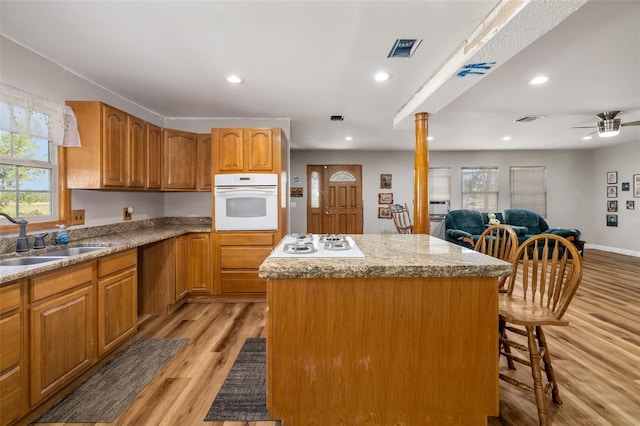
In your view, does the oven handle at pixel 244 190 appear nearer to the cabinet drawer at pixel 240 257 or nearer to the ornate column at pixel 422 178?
the cabinet drawer at pixel 240 257

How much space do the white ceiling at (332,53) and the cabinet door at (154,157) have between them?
1.23 feet

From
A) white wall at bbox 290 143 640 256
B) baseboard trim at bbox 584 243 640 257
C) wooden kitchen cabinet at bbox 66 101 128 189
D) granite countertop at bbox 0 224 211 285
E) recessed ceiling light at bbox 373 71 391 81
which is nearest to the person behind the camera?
granite countertop at bbox 0 224 211 285

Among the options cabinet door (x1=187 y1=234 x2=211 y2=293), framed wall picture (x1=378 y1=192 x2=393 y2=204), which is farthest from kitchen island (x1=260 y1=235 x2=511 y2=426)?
framed wall picture (x1=378 y1=192 x2=393 y2=204)

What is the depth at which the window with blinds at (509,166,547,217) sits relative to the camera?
716cm

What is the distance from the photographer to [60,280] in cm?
178

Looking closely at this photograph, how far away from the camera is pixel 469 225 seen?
647 centimetres

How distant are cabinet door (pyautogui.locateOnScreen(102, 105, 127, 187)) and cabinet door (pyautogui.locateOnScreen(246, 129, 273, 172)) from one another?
4.05ft

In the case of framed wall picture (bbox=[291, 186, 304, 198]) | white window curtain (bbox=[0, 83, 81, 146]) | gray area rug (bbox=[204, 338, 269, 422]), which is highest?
white window curtain (bbox=[0, 83, 81, 146])

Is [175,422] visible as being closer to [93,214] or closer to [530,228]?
[93,214]

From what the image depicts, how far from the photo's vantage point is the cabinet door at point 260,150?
350 cm

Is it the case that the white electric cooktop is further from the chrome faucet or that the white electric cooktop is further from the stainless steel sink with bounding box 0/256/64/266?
the chrome faucet

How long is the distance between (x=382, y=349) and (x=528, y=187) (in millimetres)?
7543

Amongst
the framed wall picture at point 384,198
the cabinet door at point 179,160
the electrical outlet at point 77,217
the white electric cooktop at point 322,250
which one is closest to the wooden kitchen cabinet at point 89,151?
the electrical outlet at point 77,217

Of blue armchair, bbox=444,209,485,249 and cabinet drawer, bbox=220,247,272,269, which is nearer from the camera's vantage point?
cabinet drawer, bbox=220,247,272,269
